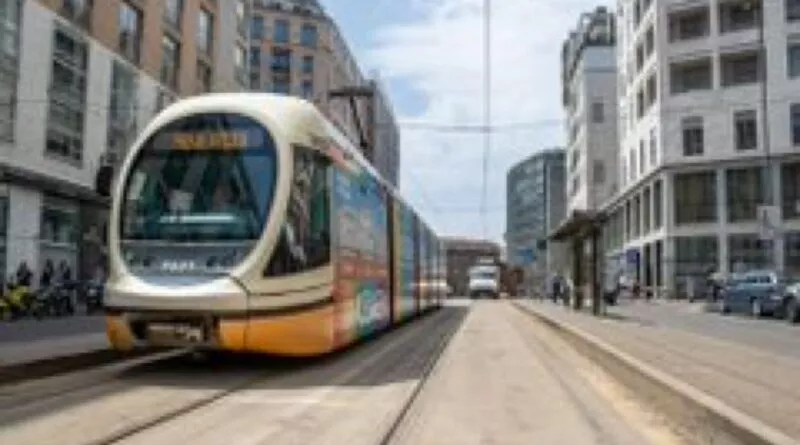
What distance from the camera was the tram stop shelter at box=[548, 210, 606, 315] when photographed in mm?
33688

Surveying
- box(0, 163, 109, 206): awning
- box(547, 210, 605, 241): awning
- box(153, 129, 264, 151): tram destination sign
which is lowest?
box(153, 129, 264, 151): tram destination sign

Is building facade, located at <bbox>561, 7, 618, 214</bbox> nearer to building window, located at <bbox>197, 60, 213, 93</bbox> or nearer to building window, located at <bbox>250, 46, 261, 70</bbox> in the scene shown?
building window, located at <bbox>250, 46, 261, 70</bbox>

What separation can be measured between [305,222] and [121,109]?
31.3 m

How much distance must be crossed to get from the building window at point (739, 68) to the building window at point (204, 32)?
26.4 m

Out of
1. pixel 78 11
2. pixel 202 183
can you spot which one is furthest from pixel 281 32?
pixel 202 183

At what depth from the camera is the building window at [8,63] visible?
33594 millimetres

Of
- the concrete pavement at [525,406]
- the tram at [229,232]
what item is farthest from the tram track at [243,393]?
the tram at [229,232]

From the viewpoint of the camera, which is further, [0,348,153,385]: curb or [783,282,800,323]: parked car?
[783,282,800,323]: parked car

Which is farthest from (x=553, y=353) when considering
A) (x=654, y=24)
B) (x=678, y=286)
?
(x=654, y=24)

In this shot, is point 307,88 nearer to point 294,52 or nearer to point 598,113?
point 294,52

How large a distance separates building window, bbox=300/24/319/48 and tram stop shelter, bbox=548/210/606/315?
61751mm

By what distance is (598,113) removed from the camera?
292 feet

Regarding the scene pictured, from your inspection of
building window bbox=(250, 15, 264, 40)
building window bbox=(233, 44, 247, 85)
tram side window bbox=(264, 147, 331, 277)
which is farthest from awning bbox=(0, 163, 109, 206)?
building window bbox=(250, 15, 264, 40)

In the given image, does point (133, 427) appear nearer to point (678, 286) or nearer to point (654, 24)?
point (678, 286)
